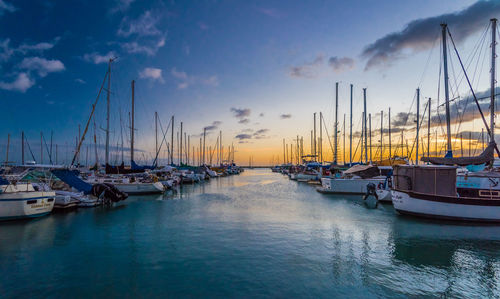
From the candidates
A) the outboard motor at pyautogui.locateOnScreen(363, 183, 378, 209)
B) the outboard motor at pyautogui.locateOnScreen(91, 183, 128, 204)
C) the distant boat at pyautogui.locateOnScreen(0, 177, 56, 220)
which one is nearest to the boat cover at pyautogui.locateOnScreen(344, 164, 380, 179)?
the outboard motor at pyautogui.locateOnScreen(363, 183, 378, 209)

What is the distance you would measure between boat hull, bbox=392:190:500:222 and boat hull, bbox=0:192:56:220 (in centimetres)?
2774

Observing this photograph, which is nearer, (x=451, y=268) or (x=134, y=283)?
(x=134, y=283)

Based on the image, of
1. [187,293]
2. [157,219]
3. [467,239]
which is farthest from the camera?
[157,219]

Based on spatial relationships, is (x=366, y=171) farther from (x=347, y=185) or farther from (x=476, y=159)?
(x=476, y=159)

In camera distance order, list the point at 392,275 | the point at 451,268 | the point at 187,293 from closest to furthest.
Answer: the point at 187,293 < the point at 392,275 < the point at 451,268

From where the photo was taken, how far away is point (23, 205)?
1731 centimetres

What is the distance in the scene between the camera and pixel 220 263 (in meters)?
10.2

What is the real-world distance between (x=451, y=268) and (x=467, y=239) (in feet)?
18.4

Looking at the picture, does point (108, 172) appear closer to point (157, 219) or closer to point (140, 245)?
point (157, 219)

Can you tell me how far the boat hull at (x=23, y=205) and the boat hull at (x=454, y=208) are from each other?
91.0 ft

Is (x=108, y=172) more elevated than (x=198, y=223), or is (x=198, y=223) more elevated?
(x=108, y=172)

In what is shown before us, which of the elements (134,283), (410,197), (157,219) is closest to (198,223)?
(157,219)

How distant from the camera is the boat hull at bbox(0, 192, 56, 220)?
16719mm

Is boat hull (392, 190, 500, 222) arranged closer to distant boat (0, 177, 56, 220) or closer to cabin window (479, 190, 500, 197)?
cabin window (479, 190, 500, 197)
